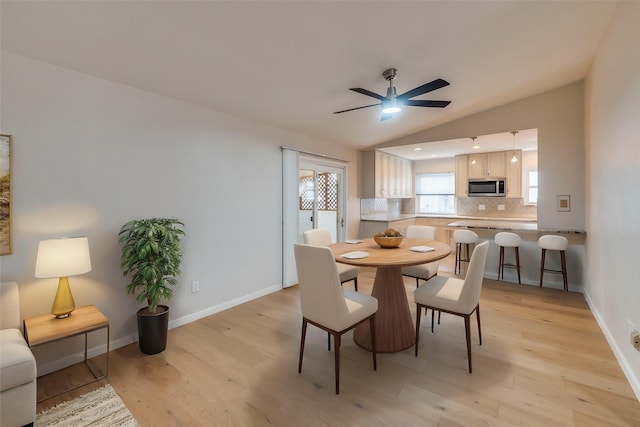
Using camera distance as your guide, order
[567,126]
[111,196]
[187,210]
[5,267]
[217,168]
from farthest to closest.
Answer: [567,126], [217,168], [187,210], [111,196], [5,267]

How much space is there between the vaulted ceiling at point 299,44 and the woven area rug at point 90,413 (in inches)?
96.4

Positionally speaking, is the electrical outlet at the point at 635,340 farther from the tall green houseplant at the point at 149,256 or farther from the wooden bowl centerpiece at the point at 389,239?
the tall green houseplant at the point at 149,256

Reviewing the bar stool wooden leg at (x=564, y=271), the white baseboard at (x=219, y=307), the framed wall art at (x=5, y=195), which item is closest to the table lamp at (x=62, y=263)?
the framed wall art at (x=5, y=195)

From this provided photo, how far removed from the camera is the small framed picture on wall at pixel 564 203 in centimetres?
398

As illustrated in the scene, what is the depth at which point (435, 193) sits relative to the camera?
7.39 meters

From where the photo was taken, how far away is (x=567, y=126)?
3.92 metres

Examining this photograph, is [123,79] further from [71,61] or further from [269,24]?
[269,24]

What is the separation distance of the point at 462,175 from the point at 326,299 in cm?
572

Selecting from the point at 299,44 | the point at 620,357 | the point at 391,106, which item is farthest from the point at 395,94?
the point at 620,357

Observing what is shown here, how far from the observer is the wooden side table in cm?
183

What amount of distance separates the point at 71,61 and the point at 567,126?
18.5ft

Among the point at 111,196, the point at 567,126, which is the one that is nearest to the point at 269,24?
the point at 111,196

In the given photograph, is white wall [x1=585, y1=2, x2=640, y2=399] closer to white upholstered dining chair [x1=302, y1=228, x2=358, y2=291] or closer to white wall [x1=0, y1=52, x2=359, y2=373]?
white upholstered dining chair [x1=302, y1=228, x2=358, y2=291]

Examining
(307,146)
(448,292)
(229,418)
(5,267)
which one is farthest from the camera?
(307,146)
